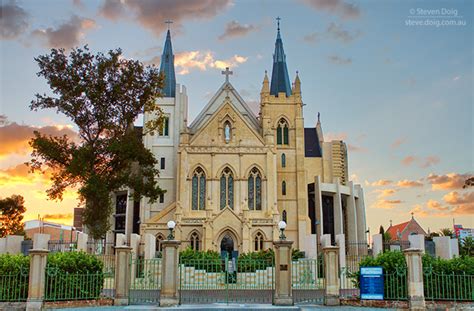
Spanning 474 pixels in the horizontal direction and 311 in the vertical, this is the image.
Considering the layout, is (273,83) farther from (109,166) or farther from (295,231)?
(109,166)

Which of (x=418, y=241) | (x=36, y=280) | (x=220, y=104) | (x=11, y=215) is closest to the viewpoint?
(x=36, y=280)

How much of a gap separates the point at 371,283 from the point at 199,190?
28.6m

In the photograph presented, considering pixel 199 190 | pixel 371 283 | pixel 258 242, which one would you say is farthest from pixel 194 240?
pixel 371 283

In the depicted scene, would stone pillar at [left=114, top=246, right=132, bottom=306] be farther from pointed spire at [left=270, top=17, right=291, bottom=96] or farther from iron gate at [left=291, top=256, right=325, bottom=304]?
pointed spire at [left=270, top=17, right=291, bottom=96]

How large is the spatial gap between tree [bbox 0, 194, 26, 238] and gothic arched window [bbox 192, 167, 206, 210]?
69.4 feet

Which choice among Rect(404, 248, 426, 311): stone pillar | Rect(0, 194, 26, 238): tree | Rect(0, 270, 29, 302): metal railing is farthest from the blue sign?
Rect(0, 194, 26, 238): tree

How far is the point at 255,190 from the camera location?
159 feet

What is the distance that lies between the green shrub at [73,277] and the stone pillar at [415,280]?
11.2 meters

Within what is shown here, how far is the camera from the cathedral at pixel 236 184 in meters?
45.8

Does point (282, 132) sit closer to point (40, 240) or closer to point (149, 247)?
point (149, 247)

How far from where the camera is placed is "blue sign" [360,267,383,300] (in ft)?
67.6

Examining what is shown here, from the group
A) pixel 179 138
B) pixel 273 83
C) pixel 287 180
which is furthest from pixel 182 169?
pixel 273 83

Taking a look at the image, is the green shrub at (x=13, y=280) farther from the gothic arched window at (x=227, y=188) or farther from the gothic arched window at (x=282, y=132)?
the gothic arched window at (x=282, y=132)

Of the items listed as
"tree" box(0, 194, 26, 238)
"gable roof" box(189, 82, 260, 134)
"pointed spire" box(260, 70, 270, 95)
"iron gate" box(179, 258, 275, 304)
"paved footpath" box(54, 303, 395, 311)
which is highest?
"pointed spire" box(260, 70, 270, 95)
